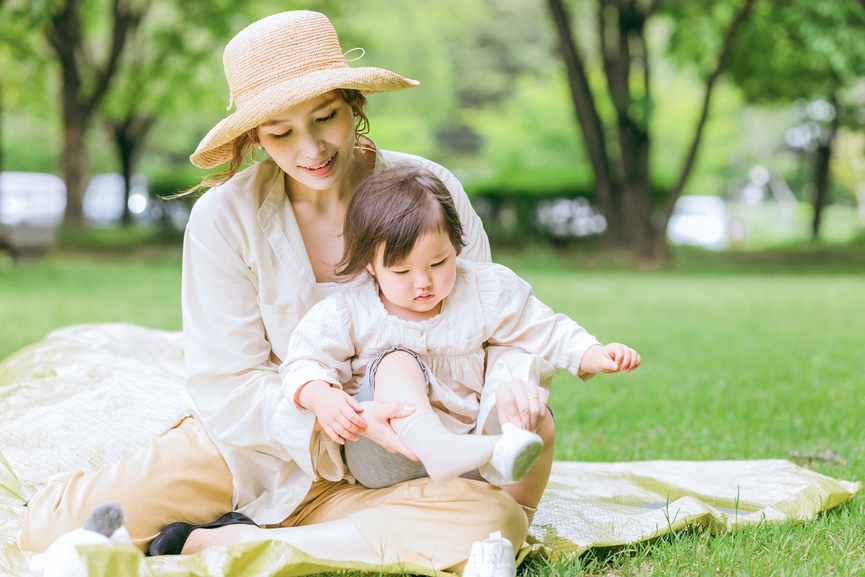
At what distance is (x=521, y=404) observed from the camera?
2.11 metres

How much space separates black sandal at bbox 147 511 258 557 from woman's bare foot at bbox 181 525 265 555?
2 centimetres

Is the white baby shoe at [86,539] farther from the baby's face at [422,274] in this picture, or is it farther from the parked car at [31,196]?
the parked car at [31,196]

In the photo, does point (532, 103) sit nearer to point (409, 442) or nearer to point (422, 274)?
point (422, 274)

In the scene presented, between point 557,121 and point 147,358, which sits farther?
point 557,121

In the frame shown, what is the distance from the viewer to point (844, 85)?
14.3 meters

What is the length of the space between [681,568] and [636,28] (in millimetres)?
11780

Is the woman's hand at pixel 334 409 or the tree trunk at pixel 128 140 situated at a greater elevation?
the tree trunk at pixel 128 140

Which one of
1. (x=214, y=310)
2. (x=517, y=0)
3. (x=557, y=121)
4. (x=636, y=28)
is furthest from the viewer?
(x=517, y=0)

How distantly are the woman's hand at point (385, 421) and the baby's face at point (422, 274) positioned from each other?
0.96 ft

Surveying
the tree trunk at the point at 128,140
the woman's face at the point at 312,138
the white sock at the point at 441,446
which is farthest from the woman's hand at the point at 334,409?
the tree trunk at the point at 128,140

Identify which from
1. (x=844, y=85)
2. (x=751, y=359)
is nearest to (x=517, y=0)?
(x=844, y=85)

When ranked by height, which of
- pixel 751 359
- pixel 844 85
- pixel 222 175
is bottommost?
pixel 751 359

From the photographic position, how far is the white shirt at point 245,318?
2.52 m

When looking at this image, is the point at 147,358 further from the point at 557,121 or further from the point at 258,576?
the point at 557,121
